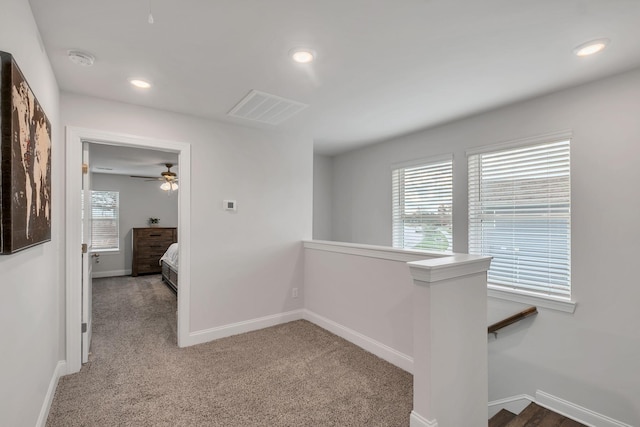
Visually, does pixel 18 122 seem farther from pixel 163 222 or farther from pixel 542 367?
pixel 163 222

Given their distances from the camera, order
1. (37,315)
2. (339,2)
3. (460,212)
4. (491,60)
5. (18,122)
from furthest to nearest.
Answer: (460,212)
(491,60)
(37,315)
(339,2)
(18,122)

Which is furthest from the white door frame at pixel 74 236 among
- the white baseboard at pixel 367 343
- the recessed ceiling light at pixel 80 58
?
the white baseboard at pixel 367 343

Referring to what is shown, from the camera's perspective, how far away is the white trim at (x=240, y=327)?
3.15 m

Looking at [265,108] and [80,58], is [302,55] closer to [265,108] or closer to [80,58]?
[265,108]

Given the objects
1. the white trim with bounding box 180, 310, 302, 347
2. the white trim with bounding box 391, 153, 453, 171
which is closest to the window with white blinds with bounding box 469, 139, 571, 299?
the white trim with bounding box 391, 153, 453, 171

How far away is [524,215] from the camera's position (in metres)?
2.91

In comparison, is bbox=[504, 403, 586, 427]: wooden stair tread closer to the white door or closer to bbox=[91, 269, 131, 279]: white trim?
the white door

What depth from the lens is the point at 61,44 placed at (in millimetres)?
1899

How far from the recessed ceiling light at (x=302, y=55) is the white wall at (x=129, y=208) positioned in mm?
6129

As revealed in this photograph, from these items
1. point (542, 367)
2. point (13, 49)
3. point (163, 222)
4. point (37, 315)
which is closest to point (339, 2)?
point (13, 49)

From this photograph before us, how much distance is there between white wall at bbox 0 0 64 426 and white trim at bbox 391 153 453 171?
3.57m

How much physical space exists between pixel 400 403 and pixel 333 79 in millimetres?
2446

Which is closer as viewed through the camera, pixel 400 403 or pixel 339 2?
pixel 339 2

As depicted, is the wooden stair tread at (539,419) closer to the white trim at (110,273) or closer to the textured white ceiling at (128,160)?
the textured white ceiling at (128,160)
